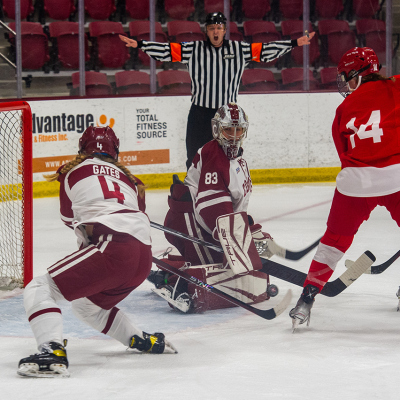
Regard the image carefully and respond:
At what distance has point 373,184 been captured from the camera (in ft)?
8.42

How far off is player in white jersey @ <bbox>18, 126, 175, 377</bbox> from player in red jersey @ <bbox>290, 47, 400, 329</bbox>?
0.67m

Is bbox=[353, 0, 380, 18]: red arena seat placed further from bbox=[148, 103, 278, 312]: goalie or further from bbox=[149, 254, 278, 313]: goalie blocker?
bbox=[149, 254, 278, 313]: goalie blocker

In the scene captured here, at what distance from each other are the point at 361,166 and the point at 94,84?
410 cm

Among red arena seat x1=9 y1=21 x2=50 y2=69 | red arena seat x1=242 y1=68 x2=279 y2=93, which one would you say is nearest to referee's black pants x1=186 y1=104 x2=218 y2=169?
red arena seat x1=9 y1=21 x2=50 y2=69

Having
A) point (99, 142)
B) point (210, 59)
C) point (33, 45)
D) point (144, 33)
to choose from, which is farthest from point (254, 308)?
point (144, 33)

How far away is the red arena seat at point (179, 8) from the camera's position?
276 inches

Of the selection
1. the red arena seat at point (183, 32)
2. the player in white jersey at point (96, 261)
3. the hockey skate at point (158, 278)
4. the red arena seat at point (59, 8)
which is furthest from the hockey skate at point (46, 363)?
the red arena seat at point (183, 32)

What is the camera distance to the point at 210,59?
15.3ft

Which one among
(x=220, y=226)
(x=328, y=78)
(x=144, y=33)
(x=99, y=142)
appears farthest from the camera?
(x=328, y=78)

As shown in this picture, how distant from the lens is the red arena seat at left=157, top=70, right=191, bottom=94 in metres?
6.56

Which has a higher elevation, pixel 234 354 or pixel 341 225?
pixel 341 225

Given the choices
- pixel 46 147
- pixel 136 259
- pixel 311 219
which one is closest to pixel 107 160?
pixel 136 259

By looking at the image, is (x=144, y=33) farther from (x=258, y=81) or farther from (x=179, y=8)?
(x=258, y=81)

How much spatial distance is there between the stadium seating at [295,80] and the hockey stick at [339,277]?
13.0 feet
